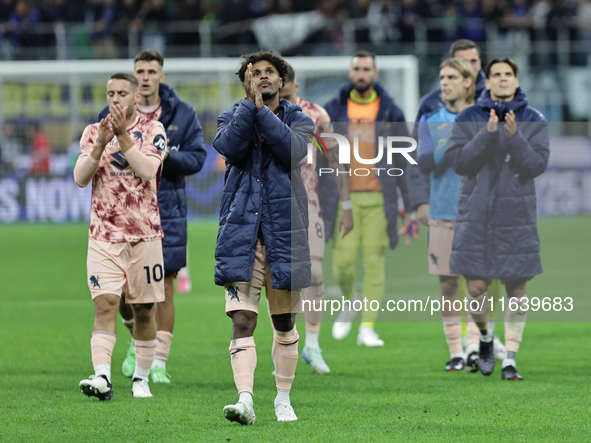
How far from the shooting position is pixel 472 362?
7785mm

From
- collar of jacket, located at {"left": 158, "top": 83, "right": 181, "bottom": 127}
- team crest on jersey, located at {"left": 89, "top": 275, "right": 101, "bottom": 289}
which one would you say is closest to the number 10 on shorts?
team crest on jersey, located at {"left": 89, "top": 275, "right": 101, "bottom": 289}

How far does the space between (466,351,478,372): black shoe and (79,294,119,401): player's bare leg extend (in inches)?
111

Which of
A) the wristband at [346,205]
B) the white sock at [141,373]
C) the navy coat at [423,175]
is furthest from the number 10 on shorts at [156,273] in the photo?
the navy coat at [423,175]

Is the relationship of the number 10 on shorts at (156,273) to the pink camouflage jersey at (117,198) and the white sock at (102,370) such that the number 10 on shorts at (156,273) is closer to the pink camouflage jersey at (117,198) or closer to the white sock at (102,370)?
the pink camouflage jersey at (117,198)

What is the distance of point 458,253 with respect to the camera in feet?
23.9

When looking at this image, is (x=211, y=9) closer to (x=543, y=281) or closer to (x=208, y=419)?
(x=543, y=281)

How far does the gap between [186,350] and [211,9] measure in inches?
702

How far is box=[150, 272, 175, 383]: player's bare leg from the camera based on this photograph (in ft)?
24.0

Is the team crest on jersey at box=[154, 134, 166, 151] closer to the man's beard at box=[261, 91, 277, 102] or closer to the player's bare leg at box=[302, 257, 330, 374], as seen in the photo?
the man's beard at box=[261, 91, 277, 102]

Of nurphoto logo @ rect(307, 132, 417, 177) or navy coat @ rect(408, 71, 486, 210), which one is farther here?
navy coat @ rect(408, 71, 486, 210)

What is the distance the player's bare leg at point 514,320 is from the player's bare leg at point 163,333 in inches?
97.9

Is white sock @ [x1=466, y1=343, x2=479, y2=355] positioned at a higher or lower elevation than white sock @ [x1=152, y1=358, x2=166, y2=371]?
lower

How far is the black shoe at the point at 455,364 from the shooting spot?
→ 7758 millimetres

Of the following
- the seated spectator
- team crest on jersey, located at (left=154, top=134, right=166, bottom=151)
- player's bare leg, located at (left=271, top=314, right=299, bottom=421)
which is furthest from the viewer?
the seated spectator
